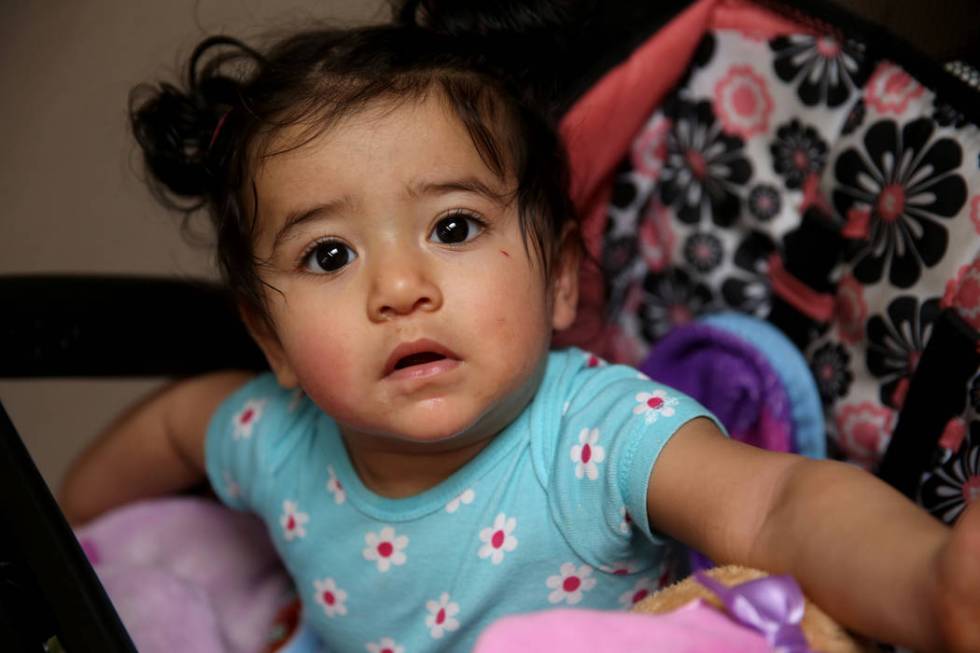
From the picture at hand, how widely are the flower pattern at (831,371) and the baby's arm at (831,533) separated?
0.84 feet

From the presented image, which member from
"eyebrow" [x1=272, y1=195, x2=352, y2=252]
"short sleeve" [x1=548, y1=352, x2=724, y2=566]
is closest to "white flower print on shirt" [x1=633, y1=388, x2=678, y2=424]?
"short sleeve" [x1=548, y1=352, x2=724, y2=566]

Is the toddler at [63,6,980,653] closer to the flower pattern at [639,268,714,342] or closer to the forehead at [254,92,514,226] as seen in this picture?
the forehead at [254,92,514,226]

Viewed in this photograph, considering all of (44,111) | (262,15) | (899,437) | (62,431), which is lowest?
(62,431)

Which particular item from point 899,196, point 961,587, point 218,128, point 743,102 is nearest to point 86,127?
point 218,128

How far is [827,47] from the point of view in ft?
2.76

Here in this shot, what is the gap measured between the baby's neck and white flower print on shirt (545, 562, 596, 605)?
0.34 ft

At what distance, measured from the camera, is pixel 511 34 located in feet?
2.62

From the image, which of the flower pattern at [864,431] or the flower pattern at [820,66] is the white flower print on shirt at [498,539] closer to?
the flower pattern at [864,431]

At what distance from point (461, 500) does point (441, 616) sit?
0.08 m

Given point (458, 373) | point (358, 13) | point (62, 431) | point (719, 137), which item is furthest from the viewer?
point (62, 431)

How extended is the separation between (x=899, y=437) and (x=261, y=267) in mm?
450

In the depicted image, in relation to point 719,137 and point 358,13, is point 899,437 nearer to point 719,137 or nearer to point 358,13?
point 719,137

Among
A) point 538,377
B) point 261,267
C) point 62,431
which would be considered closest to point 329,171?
point 261,267

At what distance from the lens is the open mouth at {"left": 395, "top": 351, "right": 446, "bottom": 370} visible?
0.66 m
